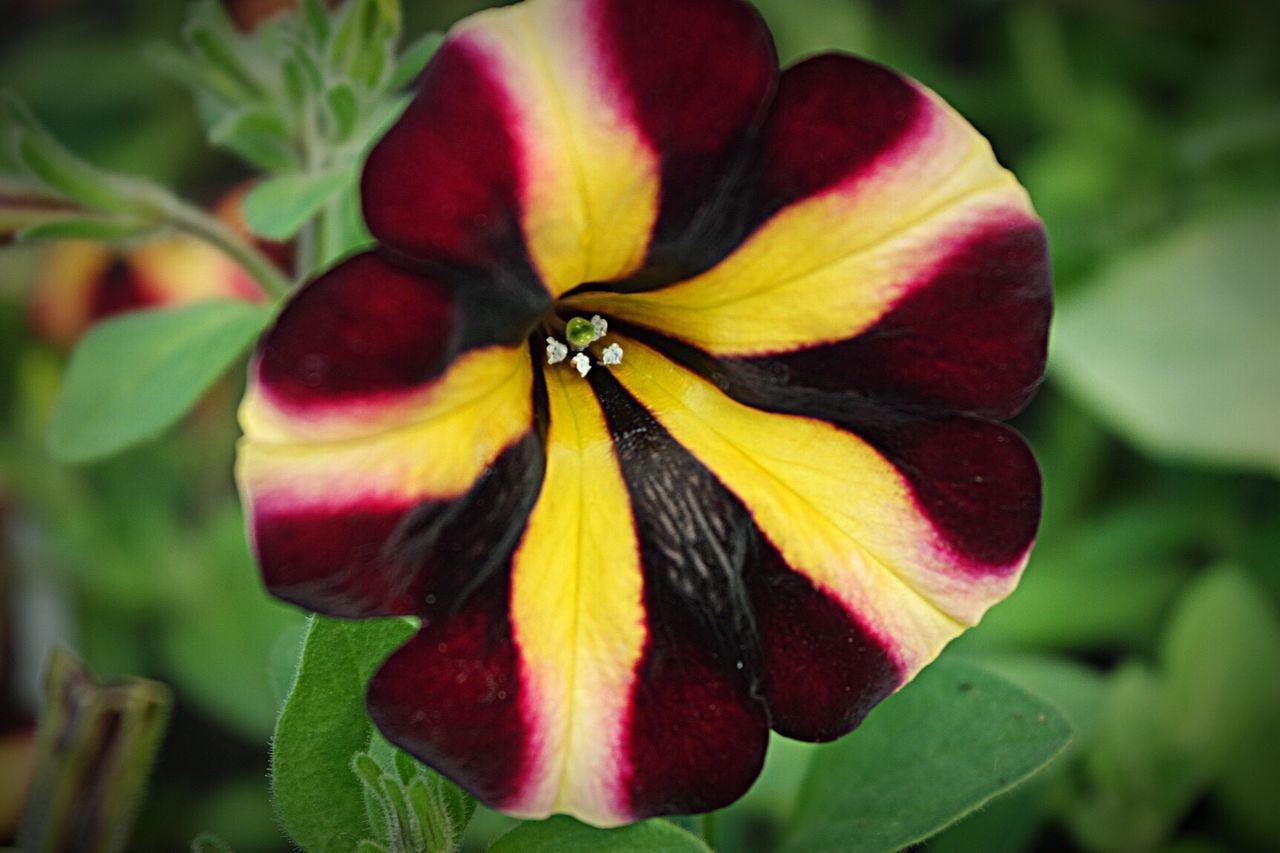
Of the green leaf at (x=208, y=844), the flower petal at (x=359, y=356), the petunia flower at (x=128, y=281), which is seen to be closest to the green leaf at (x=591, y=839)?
the green leaf at (x=208, y=844)

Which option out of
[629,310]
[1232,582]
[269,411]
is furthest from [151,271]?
[1232,582]

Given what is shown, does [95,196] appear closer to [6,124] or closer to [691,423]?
[6,124]

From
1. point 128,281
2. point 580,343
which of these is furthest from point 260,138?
point 128,281

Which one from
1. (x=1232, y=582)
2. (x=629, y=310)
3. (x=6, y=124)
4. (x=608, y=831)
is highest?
(x=6, y=124)

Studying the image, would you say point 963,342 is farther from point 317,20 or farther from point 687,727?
point 317,20

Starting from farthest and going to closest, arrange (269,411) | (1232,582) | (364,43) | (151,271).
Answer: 1. (151,271)
2. (1232,582)
3. (364,43)
4. (269,411)

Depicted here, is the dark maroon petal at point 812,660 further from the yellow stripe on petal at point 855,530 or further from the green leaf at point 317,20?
the green leaf at point 317,20
